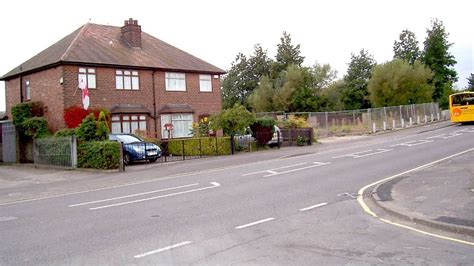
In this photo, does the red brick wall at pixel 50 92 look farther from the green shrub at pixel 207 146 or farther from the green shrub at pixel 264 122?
the green shrub at pixel 264 122

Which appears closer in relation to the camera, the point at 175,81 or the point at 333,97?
the point at 175,81

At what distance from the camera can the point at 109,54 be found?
3281 centimetres

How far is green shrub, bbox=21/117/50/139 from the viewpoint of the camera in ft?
96.7

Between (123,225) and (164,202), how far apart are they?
8.96ft

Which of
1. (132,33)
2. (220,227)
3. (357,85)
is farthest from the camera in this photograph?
(357,85)

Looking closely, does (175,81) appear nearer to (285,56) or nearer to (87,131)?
(87,131)

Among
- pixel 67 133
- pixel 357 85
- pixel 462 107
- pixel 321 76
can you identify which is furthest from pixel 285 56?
pixel 67 133

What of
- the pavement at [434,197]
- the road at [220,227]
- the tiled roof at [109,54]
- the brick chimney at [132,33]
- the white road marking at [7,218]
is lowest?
the white road marking at [7,218]

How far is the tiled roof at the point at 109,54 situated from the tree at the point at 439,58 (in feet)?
156

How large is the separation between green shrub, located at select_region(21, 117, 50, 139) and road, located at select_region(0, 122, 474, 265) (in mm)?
16133

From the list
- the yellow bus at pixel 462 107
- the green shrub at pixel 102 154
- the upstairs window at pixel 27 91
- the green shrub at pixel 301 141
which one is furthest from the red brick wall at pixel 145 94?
the yellow bus at pixel 462 107

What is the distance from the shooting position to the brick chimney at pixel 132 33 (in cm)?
3616

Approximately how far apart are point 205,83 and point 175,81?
2.94 meters

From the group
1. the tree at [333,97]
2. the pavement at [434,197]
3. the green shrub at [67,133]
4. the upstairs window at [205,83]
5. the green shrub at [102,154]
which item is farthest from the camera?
the tree at [333,97]
